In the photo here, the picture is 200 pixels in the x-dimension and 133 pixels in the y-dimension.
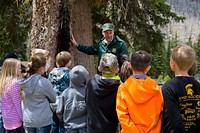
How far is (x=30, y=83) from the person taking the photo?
3840mm

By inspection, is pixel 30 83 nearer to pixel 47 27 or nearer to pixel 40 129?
pixel 40 129

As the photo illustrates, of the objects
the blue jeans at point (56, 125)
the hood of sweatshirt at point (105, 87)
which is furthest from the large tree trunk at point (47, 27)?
the hood of sweatshirt at point (105, 87)

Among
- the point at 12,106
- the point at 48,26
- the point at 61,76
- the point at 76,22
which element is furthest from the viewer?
the point at 76,22

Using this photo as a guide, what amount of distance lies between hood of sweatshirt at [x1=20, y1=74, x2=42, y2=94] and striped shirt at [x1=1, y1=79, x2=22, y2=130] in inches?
7.5

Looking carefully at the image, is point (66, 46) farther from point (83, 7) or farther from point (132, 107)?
point (132, 107)

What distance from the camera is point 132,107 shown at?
3133mm

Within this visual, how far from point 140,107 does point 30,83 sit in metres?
1.44

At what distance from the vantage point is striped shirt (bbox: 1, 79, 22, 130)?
3990 millimetres

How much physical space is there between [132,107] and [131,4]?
5285 mm

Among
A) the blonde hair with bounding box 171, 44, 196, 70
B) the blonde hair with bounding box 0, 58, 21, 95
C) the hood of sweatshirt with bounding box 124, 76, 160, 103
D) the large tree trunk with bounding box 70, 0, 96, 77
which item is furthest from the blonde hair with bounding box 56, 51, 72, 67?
the large tree trunk with bounding box 70, 0, 96, 77

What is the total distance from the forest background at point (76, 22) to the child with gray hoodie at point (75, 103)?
165cm

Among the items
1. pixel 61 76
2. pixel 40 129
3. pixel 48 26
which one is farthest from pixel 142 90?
pixel 48 26

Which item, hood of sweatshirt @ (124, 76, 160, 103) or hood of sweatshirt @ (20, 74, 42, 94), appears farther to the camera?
hood of sweatshirt @ (20, 74, 42, 94)

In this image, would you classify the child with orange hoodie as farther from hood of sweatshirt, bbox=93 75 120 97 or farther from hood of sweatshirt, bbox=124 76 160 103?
hood of sweatshirt, bbox=93 75 120 97
